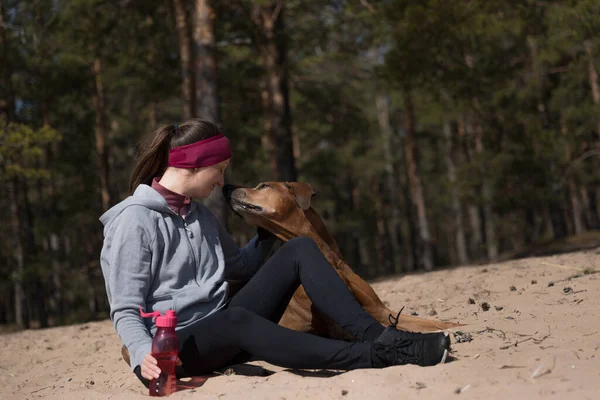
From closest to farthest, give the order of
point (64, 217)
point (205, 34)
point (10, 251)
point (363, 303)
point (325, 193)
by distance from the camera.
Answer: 1. point (363, 303)
2. point (205, 34)
3. point (64, 217)
4. point (10, 251)
5. point (325, 193)

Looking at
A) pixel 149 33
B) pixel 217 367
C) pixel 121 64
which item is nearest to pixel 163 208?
pixel 217 367

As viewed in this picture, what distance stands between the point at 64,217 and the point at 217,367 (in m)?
18.3

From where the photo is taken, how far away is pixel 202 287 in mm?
3844

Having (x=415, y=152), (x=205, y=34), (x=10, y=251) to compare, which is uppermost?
(x=205, y=34)

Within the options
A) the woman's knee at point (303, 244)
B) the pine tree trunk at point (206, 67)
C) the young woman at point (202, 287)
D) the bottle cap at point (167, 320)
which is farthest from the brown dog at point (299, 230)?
the pine tree trunk at point (206, 67)

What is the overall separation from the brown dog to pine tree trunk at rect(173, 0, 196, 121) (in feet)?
25.5

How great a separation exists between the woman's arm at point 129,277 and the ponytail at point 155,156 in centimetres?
42

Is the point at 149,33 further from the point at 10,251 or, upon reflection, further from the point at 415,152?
the point at 10,251

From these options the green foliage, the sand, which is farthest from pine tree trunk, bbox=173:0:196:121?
the sand

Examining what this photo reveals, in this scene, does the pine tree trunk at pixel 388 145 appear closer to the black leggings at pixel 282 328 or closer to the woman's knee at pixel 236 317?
the black leggings at pixel 282 328

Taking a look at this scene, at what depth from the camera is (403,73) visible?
455 inches

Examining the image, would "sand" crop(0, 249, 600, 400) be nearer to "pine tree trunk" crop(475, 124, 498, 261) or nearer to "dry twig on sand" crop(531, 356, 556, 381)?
"dry twig on sand" crop(531, 356, 556, 381)

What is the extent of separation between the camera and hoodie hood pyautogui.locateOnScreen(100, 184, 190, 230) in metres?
3.76

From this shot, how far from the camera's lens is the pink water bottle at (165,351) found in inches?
132
